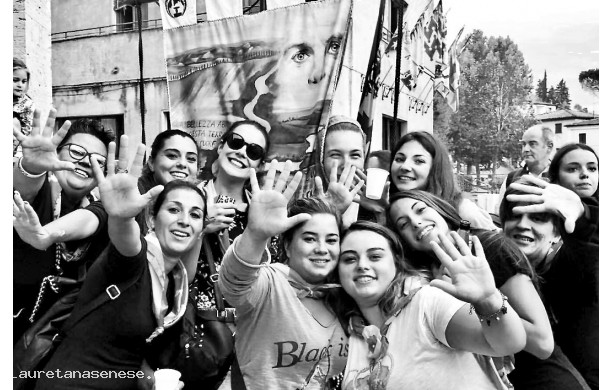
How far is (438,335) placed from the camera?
1.79 meters

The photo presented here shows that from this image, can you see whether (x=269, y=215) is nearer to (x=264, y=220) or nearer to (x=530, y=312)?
(x=264, y=220)

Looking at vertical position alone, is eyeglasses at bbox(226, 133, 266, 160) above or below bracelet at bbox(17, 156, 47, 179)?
above

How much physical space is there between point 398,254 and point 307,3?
4.45 feet

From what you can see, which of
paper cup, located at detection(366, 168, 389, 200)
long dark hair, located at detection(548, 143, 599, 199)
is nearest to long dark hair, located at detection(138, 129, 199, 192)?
paper cup, located at detection(366, 168, 389, 200)

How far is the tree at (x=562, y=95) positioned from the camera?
97.7 inches

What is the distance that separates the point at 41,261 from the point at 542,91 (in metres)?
2.30

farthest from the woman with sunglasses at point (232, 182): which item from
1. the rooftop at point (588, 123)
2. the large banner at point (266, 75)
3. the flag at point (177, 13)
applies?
the rooftop at point (588, 123)

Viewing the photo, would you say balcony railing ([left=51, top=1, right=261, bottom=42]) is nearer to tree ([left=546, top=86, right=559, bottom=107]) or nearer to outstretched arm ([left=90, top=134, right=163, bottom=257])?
outstretched arm ([left=90, top=134, right=163, bottom=257])

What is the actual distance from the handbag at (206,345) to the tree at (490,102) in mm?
1331

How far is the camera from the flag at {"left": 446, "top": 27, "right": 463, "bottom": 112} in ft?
9.14

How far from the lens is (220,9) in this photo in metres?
2.83
